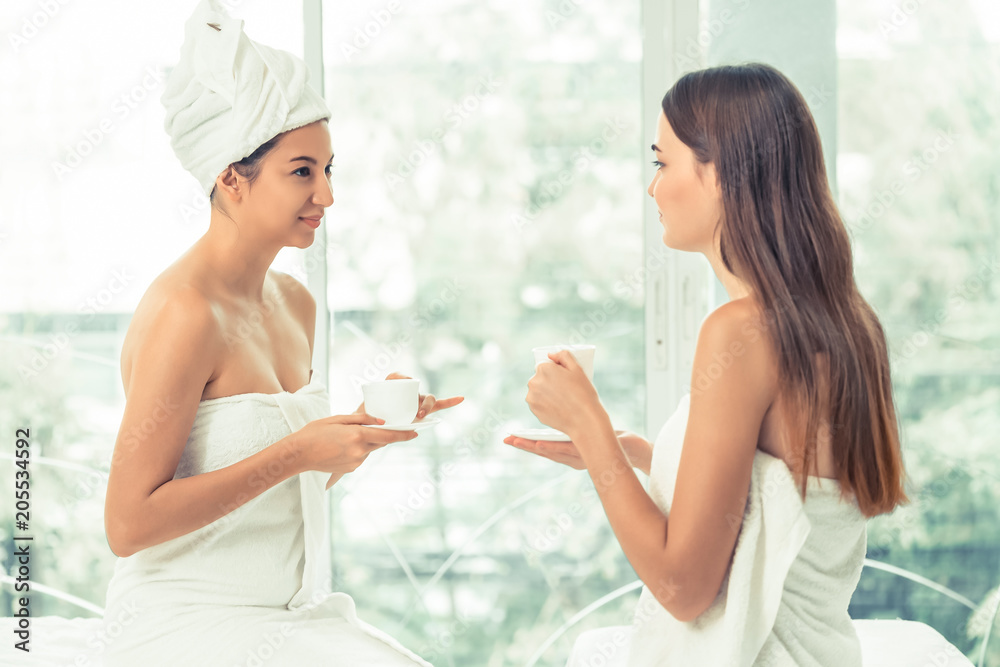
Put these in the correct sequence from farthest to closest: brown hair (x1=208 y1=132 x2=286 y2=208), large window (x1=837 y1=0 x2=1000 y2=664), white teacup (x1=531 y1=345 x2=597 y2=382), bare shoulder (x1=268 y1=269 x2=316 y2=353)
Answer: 1. large window (x1=837 y1=0 x2=1000 y2=664)
2. bare shoulder (x1=268 y1=269 x2=316 y2=353)
3. brown hair (x1=208 y1=132 x2=286 y2=208)
4. white teacup (x1=531 y1=345 x2=597 y2=382)

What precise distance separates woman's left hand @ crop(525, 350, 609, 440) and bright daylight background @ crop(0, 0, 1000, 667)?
3.52 feet

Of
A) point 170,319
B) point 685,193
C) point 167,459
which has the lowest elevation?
point 167,459

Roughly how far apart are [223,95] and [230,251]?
0.96ft

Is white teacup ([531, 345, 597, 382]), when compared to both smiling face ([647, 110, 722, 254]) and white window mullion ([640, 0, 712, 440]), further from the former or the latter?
white window mullion ([640, 0, 712, 440])

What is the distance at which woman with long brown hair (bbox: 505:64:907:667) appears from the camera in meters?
1.12

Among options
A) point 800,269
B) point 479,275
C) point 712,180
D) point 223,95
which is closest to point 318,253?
point 479,275

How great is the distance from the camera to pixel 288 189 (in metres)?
1.49

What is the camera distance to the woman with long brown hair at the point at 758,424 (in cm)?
112

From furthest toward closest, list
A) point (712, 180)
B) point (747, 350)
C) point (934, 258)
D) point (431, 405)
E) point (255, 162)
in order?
point (934, 258), point (431, 405), point (255, 162), point (712, 180), point (747, 350)

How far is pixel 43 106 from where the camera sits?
2322mm

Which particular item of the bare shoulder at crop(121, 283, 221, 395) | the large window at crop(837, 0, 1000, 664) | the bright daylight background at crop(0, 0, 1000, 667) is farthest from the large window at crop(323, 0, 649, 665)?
the bare shoulder at crop(121, 283, 221, 395)

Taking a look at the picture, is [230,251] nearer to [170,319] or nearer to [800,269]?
[170,319]

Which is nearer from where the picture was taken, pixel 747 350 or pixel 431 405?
pixel 747 350

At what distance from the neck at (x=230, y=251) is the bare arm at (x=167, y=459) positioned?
0.59 ft
